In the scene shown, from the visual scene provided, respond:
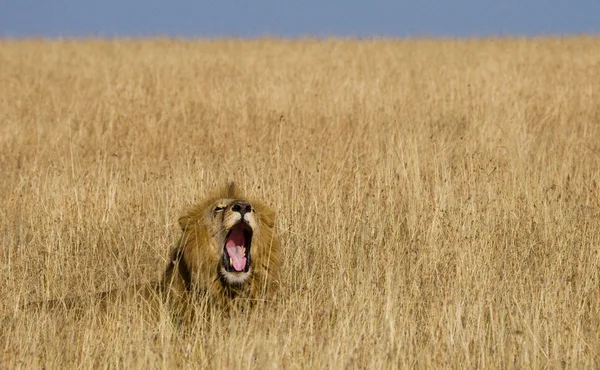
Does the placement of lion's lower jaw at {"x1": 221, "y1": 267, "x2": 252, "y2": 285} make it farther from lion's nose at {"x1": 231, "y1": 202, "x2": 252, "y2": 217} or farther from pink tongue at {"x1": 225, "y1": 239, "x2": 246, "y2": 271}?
lion's nose at {"x1": 231, "y1": 202, "x2": 252, "y2": 217}

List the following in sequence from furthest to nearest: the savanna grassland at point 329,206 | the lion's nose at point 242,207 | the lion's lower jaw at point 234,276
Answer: the lion's lower jaw at point 234,276
the lion's nose at point 242,207
the savanna grassland at point 329,206

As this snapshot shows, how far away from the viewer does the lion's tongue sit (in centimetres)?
475

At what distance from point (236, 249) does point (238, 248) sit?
0.01 m

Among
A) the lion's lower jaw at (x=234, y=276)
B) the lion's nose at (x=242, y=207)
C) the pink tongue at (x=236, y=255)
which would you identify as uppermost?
the lion's nose at (x=242, y=207)

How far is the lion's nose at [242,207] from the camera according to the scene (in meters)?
4.54

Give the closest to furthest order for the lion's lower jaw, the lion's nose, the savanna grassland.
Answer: the savanna grassland
the lion's nose
the lion's lower jaw

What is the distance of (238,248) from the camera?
4.84 metres

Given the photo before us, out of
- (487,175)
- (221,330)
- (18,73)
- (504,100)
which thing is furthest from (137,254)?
(18,73)

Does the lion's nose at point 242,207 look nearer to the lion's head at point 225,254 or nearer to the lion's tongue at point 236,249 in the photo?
the lion's head at point 225,254

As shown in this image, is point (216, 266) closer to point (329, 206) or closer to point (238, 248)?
point (238, 248)

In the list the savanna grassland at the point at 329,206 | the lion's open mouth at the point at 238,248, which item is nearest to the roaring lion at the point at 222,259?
the lion's open mouth at the point at 238,248

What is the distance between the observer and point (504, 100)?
12.0m

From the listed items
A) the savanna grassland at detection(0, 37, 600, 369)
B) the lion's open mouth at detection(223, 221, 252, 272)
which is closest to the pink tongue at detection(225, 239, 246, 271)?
the lion's open mouth at detection(223, 221, 252, 272)

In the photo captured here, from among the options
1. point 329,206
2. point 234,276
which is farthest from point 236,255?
point 329,206
